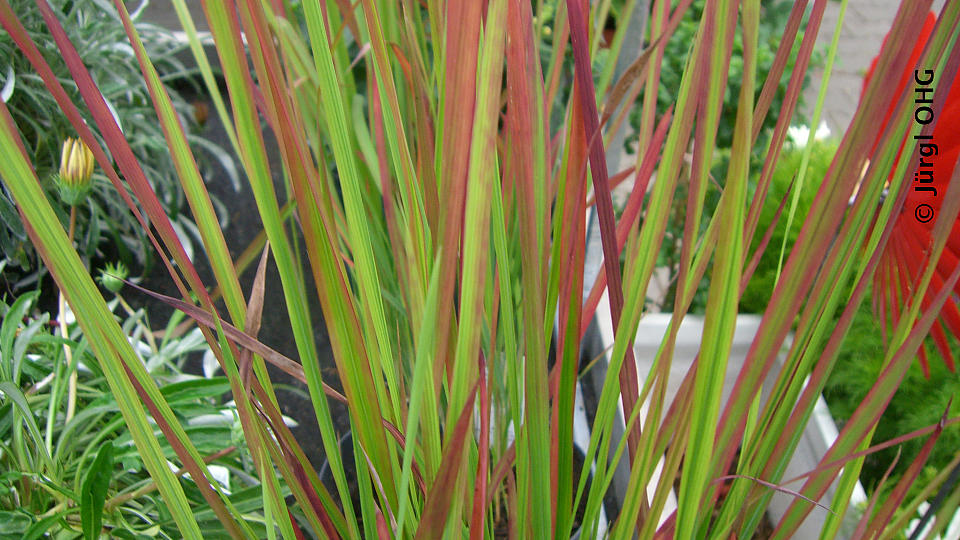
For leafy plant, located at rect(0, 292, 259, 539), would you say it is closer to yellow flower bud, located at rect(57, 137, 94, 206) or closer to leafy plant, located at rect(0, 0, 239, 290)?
yellow flower bud, located at rect(57, 137, 94, 206)

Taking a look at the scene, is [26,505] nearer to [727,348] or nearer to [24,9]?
[727,348]

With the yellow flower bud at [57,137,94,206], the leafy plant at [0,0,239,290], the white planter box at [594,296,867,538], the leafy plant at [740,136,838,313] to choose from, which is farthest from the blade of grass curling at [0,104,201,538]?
the leafy plant at [740,136,838,313]

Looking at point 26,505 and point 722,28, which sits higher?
point 722,28

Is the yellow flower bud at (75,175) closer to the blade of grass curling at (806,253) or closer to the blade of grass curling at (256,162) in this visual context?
the blade of grass curling at (256,162)

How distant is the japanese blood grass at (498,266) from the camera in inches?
8.2

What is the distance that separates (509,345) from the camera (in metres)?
0.27

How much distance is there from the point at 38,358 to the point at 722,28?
0.59 metres

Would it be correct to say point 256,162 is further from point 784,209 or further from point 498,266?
point 784,209

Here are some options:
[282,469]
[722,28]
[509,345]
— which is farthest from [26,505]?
[722,28]

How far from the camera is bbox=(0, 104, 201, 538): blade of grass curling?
19cm

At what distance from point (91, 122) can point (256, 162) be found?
80 centimetres

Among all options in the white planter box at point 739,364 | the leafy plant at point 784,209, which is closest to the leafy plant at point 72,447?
the white planter box at point 739,364

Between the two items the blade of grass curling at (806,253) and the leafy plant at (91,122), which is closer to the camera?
the blade of grass curling at (806,253)

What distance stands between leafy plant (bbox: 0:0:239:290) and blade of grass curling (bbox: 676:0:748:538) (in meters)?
0.72
